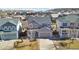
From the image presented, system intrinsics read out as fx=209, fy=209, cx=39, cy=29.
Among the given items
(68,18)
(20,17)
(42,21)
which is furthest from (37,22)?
(68,18)

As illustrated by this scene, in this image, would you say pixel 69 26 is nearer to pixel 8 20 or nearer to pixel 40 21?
pixel 40 21

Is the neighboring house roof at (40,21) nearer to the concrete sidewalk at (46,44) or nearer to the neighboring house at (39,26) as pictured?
the neighboring house at (39,26)

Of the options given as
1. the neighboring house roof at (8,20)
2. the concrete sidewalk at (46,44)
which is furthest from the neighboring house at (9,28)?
the concrete sidewalk at (46,44)

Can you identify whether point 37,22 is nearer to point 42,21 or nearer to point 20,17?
point 42,21

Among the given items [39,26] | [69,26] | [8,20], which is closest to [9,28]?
[8,20]

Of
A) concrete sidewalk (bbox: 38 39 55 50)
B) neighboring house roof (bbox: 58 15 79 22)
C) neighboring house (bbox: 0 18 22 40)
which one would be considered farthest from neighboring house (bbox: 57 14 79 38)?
neighboring house (bbox: 0 18 22 40)

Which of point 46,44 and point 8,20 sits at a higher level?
point 8,20

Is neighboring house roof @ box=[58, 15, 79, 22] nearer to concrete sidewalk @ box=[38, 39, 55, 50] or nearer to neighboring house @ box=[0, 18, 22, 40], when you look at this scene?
concrete sidewalk @ box=[38, 39, 55, 50]
